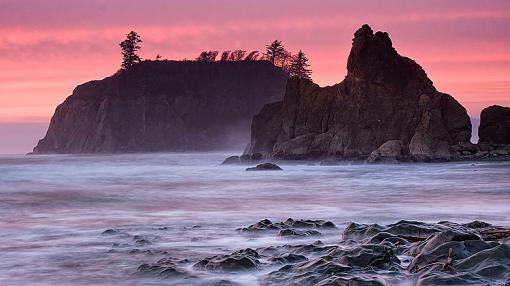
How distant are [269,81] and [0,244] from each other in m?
117

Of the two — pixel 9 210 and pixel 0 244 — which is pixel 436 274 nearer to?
pixel 0 244

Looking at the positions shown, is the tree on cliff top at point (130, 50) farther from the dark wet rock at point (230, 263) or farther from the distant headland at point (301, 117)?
the dark wet rock at point (230, 263)

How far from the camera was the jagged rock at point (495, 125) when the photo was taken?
49719 mm

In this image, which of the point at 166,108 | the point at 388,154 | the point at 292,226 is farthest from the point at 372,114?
the point at 166,108

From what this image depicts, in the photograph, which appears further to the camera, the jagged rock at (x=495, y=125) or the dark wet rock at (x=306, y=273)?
the jagged rock at (x=495, y=125)

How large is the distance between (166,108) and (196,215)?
105 meters

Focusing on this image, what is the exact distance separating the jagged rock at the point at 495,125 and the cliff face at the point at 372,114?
126 centimetres

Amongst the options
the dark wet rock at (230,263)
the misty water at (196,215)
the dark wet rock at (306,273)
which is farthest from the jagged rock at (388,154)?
the dark wet rock at (306,273)

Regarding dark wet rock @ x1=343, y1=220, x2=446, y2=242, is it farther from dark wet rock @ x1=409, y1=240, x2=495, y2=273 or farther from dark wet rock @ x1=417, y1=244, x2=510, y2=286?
dark wet rock @ x1=417, y1=244, x2=510, y2=286

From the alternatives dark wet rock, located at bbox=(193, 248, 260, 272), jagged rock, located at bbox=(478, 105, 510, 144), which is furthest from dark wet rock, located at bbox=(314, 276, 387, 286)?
jagged rock, located at bbox=(478, 105, 510, 144)

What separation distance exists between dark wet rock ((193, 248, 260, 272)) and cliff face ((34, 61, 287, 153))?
353 ft

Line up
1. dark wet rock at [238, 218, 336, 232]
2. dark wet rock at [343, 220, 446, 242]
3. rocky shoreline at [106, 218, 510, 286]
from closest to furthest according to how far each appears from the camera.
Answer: rocky shoreline at [106, 218, 510, 286]
dark wet rock at [343, 220, 446, 242]
dark wet rock at [238, 218, 336, 232]

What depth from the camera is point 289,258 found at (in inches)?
333

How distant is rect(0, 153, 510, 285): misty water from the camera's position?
368 inches
